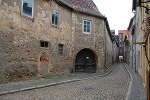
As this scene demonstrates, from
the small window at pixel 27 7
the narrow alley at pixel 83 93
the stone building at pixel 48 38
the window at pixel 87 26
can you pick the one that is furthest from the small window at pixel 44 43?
the window at pixel 87 26

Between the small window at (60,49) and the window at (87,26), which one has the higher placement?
the window at (87,26)

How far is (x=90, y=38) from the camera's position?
1894cm

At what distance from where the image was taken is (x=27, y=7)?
11906 mm

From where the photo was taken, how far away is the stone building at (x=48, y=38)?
34.4 ft

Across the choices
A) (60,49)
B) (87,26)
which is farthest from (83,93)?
(87,26)

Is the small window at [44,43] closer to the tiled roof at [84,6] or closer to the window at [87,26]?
the tiled roof at [84,6]

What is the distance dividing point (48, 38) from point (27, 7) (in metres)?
3.00

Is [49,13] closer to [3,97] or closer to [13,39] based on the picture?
[13,39]

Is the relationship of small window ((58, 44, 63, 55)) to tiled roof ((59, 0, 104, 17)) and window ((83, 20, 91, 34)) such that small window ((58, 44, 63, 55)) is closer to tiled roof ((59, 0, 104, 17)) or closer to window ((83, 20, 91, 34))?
window ((83, 20, 91, 34))

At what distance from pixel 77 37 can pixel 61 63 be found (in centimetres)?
367

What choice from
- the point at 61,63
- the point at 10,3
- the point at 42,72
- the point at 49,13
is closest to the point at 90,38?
the point at 61,63

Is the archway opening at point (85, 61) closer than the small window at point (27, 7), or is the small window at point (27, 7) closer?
the small window at point (27, 7)

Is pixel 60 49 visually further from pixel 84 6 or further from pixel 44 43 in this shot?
pixel 84 6

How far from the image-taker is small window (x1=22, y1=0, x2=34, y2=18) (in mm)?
11655
